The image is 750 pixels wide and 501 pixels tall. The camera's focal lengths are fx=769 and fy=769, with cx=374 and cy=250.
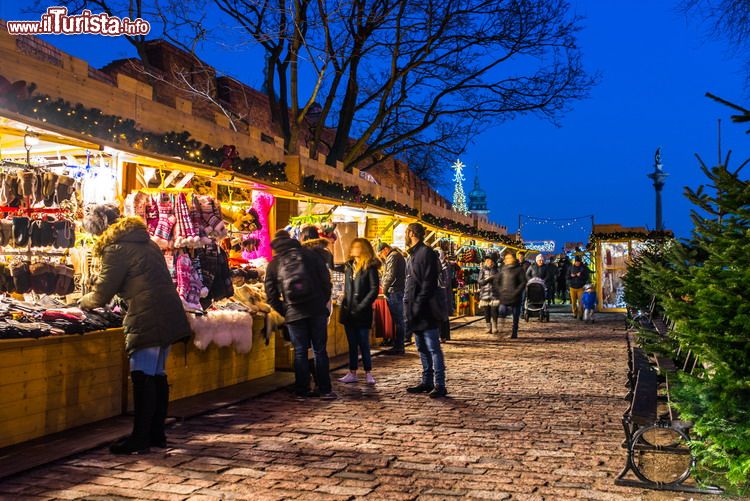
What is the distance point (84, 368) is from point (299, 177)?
215 inches

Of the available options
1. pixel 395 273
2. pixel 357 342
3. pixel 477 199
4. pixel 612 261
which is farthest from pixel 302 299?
pixel 477 199

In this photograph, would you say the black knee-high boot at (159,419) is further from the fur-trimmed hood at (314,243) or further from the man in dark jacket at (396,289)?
the man in dark jacket at (396,289)

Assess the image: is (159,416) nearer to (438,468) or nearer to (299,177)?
(438,468)

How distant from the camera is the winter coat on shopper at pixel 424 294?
845cm

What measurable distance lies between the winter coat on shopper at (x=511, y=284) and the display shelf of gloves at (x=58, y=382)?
34.3ft

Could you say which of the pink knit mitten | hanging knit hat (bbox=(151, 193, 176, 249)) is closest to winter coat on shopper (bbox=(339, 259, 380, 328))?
the pink knit mitten

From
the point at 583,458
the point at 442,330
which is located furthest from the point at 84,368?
the point at 442,330

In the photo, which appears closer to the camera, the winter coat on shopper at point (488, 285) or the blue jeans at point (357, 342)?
the blue jeans at point (357, 342)

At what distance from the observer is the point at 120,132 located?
7.35 meters

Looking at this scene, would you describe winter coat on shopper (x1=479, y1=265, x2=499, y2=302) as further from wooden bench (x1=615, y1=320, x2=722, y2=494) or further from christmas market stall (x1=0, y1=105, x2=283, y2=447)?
wooden bench (x1=615, y1=320, x2=722, y2=494)

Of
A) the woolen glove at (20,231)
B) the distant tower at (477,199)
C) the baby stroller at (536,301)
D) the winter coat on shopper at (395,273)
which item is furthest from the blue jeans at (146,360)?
the distant tower at (477,199)

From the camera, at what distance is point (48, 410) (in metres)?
6.37

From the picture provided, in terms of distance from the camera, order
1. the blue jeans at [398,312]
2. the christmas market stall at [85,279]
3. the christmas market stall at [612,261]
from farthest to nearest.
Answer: the christmas market stall at [612,261]
the blue jeans at [398,312]
the christmas market stall at [85,279]

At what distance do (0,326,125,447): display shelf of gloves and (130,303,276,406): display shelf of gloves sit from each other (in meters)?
0.80
